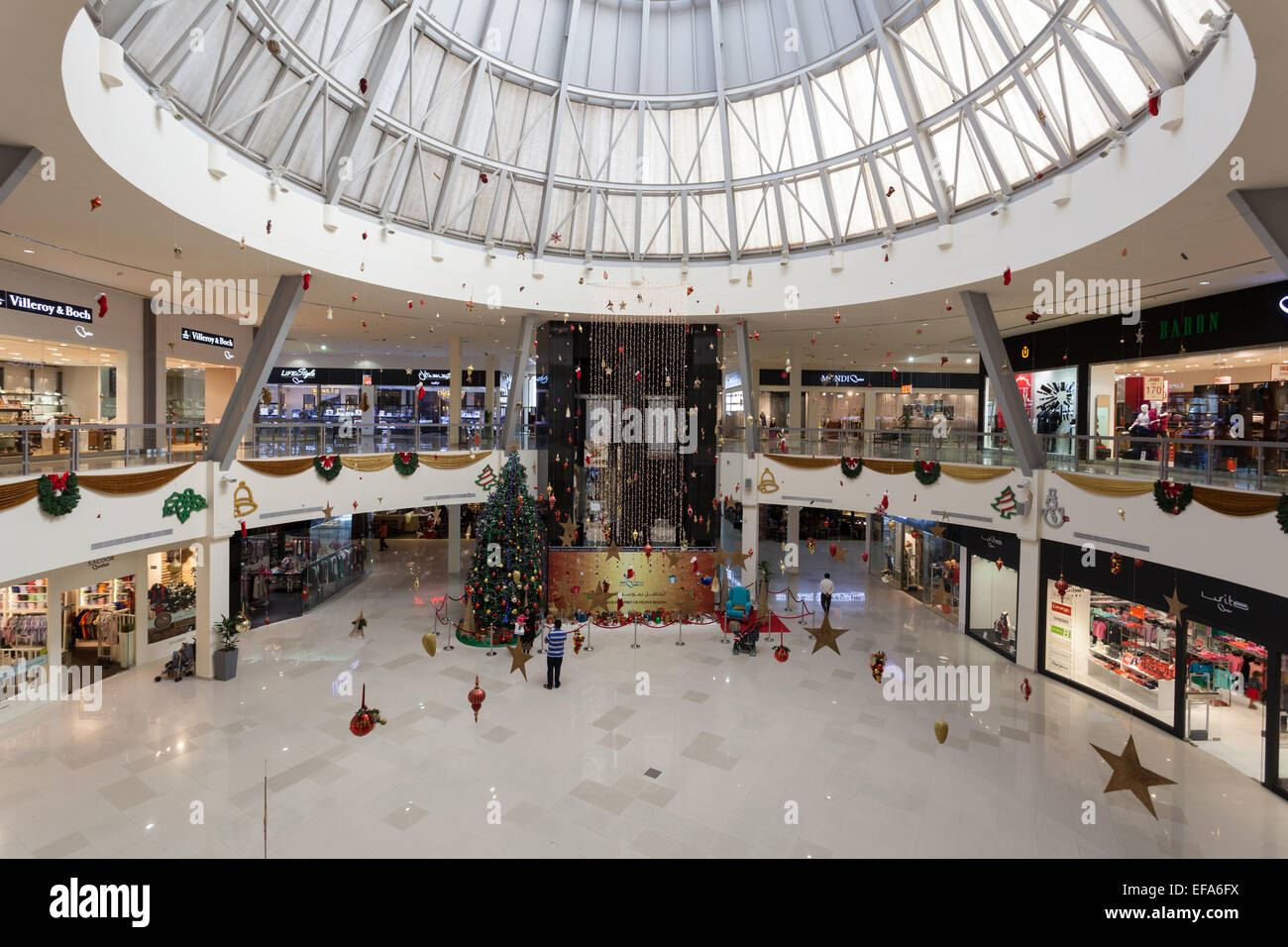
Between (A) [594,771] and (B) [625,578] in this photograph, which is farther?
(B) [625,578]

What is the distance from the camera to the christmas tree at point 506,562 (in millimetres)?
16250

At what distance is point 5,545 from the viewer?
28.3 ft

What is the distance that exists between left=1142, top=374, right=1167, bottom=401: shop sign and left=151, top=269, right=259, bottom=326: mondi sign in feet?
73.3

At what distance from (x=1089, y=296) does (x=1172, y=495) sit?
600cm

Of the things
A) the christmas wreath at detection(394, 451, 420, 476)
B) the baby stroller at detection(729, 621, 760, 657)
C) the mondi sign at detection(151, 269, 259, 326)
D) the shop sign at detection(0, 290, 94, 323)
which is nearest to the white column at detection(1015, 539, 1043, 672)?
the baby stroller at detection(729, 621, 760, 657)

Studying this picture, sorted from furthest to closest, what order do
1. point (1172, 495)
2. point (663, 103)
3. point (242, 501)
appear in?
point (663, 103)
point (242, 501)
point (1172, 495)

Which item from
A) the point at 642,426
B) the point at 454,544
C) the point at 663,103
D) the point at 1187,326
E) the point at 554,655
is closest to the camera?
the point at 554,655

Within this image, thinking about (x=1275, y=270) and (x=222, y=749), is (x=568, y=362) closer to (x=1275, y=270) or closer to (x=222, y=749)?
(x=222, y=749)

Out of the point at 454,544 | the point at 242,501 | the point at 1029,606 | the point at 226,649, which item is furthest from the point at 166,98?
the point at 1029,606

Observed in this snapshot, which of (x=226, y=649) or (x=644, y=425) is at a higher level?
(x=644, y=425)

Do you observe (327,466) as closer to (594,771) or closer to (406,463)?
(406,463)

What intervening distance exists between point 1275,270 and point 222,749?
68.2 feet

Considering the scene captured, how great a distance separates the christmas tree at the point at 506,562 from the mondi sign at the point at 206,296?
8.09 metres

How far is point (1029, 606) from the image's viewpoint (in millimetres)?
15664
